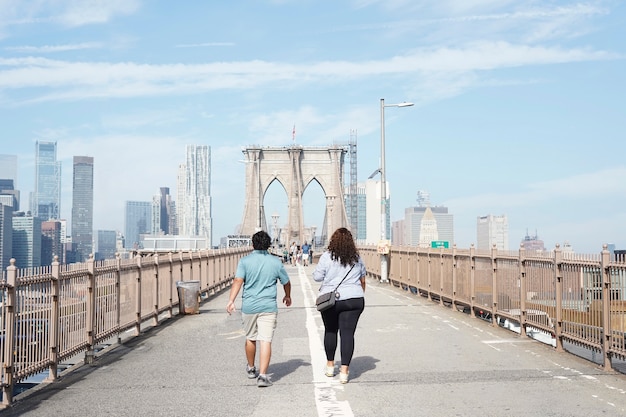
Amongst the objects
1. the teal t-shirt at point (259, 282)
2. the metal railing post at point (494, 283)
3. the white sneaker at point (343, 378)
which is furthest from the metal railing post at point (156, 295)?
the white sneaker at point (343, 378)

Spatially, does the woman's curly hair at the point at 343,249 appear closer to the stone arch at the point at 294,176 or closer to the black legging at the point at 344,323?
the black legging at the point at 344,323

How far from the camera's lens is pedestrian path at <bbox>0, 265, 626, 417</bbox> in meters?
7.42

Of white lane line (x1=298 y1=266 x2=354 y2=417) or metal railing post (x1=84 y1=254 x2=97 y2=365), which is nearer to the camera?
white lane line (x1=298 y1=266 x2=354 y2=417)

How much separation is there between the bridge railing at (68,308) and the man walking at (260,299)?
235cm

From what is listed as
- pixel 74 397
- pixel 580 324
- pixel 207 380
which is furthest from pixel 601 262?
pixel 74 397

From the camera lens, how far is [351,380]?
8.86 m

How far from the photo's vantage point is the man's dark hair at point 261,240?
884 cm

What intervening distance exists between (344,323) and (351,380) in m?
0.70

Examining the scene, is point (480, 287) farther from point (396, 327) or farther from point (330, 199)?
point (330, 199)

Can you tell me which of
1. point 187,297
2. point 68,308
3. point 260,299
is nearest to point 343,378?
point 260,299

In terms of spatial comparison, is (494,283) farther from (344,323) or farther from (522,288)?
(344,323)

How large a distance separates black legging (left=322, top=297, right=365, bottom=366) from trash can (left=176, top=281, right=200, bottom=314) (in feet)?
31.3

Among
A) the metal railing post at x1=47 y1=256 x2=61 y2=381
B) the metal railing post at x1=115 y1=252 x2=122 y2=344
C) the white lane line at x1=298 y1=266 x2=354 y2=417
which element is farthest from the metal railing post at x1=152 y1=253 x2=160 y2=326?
the metal railing post at x1=47 y1=256 x2=61 y2=381

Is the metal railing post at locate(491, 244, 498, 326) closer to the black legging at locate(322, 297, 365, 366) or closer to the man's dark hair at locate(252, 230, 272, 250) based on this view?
the black legging at locate(322, 297, 365, 366)
